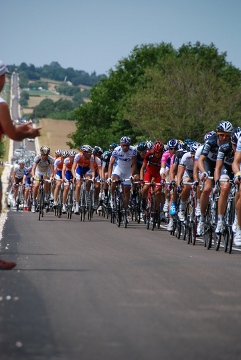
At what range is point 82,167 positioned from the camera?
2694cm

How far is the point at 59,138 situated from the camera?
545ft

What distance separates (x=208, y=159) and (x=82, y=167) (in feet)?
35.1

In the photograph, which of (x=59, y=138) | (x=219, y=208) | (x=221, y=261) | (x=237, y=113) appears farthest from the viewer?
(x=59, y=138)

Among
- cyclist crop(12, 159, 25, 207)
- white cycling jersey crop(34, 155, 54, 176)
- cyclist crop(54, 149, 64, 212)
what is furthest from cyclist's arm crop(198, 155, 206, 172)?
cyclist crop(12, 159, 25, 207)

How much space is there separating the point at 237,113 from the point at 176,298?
196 feet

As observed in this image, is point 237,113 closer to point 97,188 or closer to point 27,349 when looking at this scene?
point 97,188

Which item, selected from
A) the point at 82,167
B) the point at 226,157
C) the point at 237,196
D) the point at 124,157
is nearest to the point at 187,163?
the point at 226,157

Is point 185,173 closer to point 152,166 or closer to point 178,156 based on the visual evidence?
point 178,156

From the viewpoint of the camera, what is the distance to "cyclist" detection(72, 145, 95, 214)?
86.0ft

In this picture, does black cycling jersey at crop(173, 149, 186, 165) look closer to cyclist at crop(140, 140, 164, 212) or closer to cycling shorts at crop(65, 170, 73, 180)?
cyclist at crop(140, 140, 164, 212)

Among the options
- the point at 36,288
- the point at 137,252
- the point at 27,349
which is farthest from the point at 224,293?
the point at 137,252

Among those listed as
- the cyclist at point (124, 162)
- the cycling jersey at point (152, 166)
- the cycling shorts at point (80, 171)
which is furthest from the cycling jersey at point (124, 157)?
the cycling shorts at point (80, 171)

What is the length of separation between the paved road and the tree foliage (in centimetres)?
5023

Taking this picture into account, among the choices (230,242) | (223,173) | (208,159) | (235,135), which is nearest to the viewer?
(235,135)
